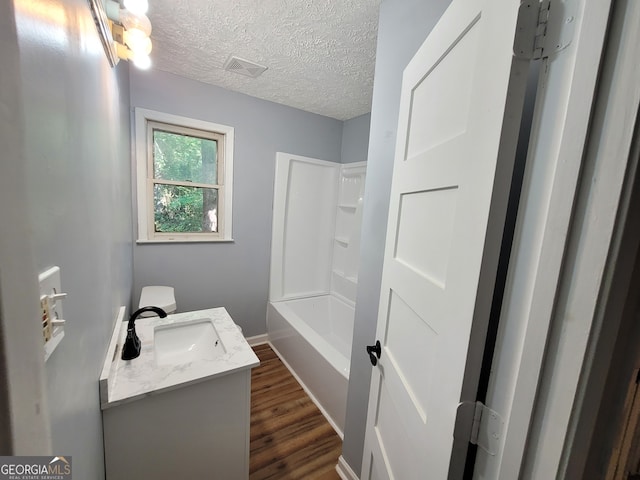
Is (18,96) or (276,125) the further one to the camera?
(276,125)

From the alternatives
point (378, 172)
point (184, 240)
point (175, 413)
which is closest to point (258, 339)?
point (184, 240)

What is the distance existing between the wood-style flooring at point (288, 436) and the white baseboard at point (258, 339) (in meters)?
0.52

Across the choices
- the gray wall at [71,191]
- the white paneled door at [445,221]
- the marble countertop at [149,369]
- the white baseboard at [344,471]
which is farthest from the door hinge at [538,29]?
the white baseboard at [344,471]

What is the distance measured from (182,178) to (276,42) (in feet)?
4.49

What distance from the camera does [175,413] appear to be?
3.18 ft

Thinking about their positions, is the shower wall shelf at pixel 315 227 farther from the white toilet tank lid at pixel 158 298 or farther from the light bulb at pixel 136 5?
the light bulb at pixel 136 5

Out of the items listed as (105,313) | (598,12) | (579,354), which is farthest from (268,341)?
Result: (598,12)

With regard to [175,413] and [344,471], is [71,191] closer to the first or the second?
[175,413]

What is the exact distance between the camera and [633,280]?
360mm

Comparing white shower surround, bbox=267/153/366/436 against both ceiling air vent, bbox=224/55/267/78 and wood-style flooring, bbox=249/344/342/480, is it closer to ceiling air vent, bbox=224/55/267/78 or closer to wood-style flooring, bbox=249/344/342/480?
wood-style flooring, bbox=249/344/342/480

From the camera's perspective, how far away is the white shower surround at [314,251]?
2543mm

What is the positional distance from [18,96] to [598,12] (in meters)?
0.81

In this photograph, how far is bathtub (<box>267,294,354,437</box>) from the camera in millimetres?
1692

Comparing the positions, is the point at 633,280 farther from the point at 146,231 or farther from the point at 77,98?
the point at 146,231
